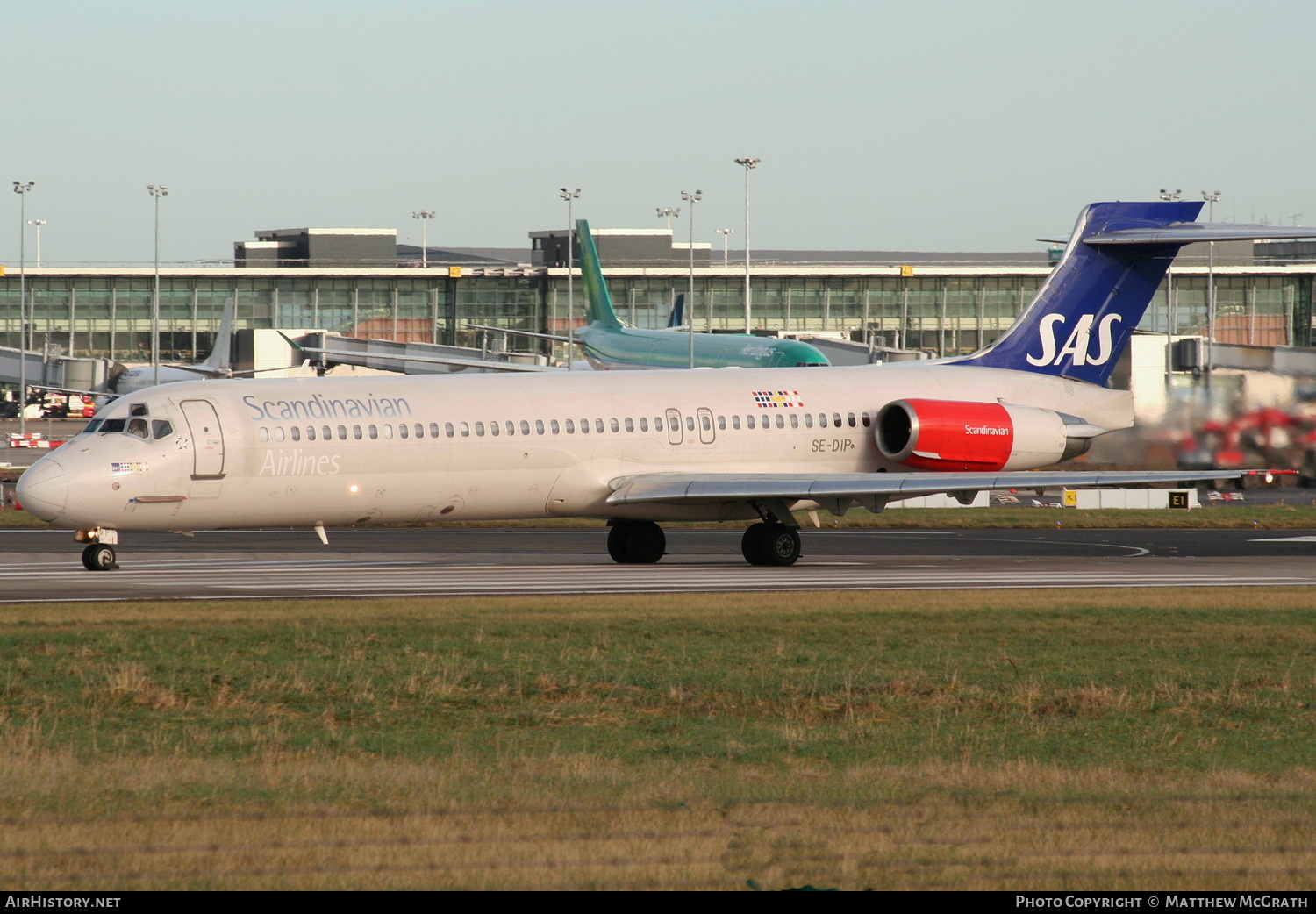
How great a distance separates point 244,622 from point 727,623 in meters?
6.07

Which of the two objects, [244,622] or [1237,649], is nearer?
[1237,649]

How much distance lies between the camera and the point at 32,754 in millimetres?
12312

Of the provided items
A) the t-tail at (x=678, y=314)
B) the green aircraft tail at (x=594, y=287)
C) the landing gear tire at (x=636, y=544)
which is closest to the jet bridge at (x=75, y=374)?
the green aircraft tail at (x=594, y=287)

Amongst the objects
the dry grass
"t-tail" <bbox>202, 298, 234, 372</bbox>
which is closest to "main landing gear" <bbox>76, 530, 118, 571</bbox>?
the dry grass

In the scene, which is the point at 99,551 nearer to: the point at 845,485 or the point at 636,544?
the point at 636,544

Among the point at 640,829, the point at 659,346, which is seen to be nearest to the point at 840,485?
the point at 640,829

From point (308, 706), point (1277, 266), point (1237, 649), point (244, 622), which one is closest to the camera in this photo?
point (308, 706)

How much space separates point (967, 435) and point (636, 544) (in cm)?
723

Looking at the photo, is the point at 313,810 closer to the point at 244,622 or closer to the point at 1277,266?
the point at 244,622

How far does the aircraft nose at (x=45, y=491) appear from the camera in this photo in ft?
88.0

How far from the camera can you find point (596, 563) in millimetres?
32750

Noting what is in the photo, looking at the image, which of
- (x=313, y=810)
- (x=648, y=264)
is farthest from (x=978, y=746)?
(x=648, y=264)

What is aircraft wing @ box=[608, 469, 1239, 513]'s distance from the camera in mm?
30156

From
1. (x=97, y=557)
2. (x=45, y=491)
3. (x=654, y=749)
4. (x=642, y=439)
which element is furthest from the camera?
(x=642, y=439)
